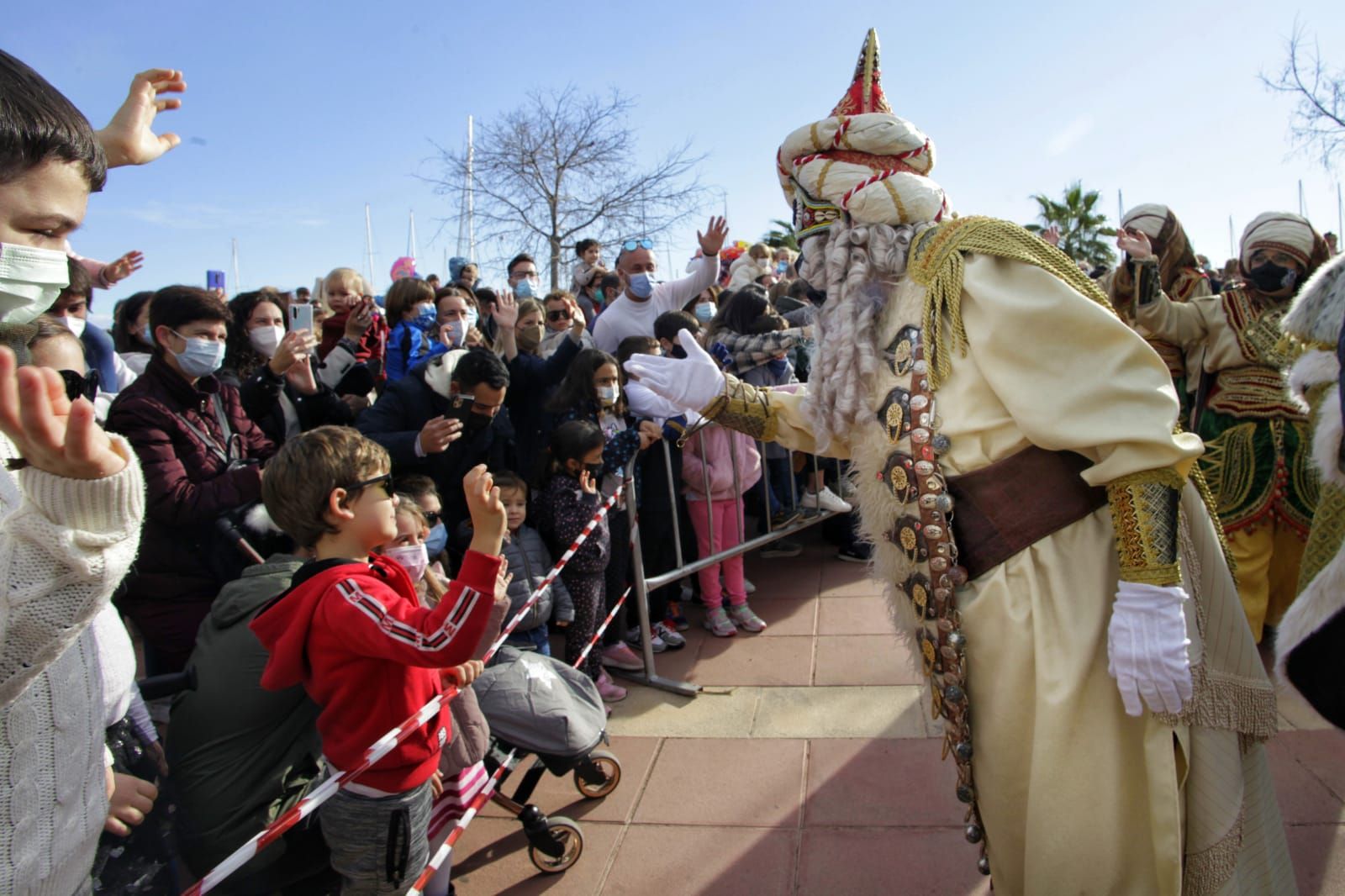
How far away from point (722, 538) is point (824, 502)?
1.12m

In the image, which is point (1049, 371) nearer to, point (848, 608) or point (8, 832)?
point (8, 832)

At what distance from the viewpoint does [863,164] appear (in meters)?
2.28

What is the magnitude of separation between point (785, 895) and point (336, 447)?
1863 mm

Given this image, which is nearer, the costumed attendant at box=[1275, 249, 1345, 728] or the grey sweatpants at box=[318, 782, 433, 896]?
the costumed attendant at box=[1275, 249, 1345, 728]

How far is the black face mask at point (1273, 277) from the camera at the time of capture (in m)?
3.98

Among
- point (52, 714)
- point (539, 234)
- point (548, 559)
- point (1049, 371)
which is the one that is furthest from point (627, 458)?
point (539, 234)

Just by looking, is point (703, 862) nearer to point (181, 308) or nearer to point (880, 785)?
point (880, 785)

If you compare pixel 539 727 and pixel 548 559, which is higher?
pixel 548 559

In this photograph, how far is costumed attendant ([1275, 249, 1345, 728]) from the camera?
4.43 ft

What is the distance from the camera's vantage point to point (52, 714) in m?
1.24

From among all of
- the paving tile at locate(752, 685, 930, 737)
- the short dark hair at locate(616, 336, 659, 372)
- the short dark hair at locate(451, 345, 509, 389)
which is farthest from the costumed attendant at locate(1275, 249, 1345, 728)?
the short dark hair at locate(616, 336, 659, 372)

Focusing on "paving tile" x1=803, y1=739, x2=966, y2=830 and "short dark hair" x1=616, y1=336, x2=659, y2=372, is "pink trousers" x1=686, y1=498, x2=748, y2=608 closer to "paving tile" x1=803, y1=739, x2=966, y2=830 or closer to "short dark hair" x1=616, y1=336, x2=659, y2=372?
"short dark hair" x1=616, y1=336, x2=659, y2=372

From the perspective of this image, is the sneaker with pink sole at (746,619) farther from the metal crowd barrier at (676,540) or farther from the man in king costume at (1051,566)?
the man in king costume at (1051,566)

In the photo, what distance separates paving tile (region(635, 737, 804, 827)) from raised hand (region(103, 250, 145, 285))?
13.1 ft
